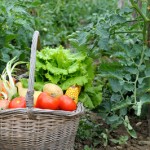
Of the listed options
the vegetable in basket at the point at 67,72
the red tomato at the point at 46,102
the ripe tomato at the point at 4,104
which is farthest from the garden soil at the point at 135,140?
the ripe tomato at the point at 4,104

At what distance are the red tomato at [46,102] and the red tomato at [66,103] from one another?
24 mm

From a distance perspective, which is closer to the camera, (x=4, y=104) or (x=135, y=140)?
(x=4, y=104)

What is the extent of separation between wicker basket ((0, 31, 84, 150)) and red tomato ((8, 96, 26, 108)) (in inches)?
3.3

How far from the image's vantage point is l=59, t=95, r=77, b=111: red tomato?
97.0 inches

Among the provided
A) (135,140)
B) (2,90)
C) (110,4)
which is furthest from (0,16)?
(110,4)

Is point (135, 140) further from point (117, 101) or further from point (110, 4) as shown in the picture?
point (110, 4)

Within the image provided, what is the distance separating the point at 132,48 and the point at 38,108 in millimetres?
785

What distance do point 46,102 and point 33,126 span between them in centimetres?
15

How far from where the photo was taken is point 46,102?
7.97ft

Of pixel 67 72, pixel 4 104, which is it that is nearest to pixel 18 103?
pixel 4 104

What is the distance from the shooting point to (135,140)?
119 inches

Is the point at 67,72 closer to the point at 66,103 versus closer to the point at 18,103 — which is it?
the point at 66,103

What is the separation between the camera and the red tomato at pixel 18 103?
95.3 inches

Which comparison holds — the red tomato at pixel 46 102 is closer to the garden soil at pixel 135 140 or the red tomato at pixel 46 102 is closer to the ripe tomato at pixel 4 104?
the ripe tomato at pixel 4 104
